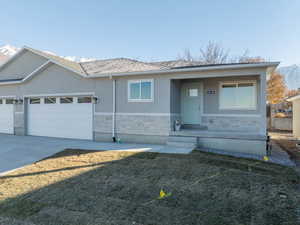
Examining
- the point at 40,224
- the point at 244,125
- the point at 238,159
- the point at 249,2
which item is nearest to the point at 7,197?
the point at 40,224

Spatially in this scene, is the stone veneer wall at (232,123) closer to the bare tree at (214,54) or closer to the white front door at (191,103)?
the white front door at (191,103)

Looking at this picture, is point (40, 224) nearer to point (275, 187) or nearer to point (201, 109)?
point (275, 187)

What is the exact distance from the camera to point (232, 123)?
27.7 feet

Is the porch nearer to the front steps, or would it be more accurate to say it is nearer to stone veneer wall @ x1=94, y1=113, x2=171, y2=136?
the front steps

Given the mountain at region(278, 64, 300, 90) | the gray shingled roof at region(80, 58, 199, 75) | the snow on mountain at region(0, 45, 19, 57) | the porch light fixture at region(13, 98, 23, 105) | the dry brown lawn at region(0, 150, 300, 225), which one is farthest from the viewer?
the mountain at region(278, 64, 300, 90)

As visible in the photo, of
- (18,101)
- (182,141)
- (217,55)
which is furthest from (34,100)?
(217,55)

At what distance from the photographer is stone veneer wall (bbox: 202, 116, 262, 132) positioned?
8.09 m

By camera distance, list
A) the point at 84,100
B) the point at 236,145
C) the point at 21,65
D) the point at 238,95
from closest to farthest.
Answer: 1. the point at 236,145
2. the point at 238,95
3. the point at 84,100
4. the point at 21,65

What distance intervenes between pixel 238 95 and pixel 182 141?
11.5 ft

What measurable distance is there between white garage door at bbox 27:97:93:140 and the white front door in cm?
510

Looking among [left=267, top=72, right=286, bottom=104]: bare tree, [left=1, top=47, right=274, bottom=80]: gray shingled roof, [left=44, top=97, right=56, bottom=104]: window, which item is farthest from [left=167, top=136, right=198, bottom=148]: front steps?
[left=267, top=72, right=286, bottom=104]: bare tree

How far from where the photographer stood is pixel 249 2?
1109 cm

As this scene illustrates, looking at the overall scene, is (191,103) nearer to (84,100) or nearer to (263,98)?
(263,98)

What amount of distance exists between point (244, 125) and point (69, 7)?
1282 cm
